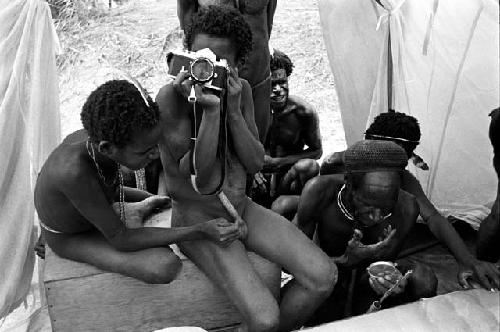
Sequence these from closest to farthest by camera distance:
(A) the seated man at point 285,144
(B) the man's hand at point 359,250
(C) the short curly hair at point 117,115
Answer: (C) the short curly hair at point 117,115, (B) the man's hand at point 359,250, (A) the seated man at point 285,144

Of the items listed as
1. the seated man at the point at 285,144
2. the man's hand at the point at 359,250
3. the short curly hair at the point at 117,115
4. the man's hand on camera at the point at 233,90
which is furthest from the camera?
the seated man at the point at 285,144

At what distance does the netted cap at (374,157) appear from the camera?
2.09 m

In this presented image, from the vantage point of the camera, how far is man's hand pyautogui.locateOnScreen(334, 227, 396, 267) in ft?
7.24

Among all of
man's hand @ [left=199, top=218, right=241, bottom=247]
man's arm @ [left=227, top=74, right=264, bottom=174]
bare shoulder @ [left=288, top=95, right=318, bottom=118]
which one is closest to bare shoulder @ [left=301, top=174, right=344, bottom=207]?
man's arm @ [left=227, top=74, right=264, bottom=174]

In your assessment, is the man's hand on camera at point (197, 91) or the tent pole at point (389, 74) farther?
the tent pole at point (389, 74)

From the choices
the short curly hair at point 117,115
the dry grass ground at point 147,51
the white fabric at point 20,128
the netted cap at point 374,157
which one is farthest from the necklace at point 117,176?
the dry grass ground at point 147,51

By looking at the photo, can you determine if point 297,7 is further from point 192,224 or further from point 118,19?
point 192,224

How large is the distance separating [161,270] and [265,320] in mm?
369

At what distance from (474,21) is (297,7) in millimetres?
4042

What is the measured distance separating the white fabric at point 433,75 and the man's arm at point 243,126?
1.04m

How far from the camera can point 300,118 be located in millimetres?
3119

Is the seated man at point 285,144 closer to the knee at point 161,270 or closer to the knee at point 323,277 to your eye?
the knee at point 323,277

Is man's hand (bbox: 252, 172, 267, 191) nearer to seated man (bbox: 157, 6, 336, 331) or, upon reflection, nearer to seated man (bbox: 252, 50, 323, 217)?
seated man (bbox: 252, 50, 323, 217)

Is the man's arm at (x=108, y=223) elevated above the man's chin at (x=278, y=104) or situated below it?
above
